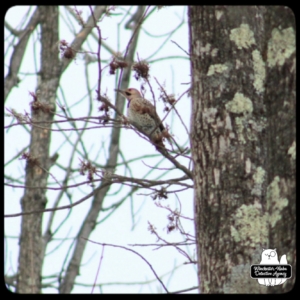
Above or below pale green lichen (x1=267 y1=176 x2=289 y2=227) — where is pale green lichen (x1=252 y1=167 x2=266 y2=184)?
above

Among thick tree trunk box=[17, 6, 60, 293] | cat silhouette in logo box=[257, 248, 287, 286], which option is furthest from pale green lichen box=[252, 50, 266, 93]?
thick tree trunk box=[17, 6, 60, 293]

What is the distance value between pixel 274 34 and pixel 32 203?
495cm

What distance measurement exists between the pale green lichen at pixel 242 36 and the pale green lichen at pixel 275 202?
59 centimetres

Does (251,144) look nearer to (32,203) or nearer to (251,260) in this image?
(251,260)

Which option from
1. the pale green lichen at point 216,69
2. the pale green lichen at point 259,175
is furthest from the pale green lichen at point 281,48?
the pale green lichen at point 259,175

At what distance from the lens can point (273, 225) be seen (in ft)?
9.98

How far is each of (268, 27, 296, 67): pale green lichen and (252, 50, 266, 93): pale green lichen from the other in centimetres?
4

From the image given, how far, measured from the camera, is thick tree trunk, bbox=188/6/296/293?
3025 mm

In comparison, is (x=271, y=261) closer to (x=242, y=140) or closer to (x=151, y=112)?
(x=242, y=140)

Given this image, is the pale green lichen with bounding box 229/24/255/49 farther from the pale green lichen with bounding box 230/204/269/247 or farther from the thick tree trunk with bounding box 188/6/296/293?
the pale green lichen with bounding box 230/204/269/247

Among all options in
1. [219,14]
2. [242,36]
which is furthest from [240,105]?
[219,14]

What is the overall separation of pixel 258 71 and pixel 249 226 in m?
0.67

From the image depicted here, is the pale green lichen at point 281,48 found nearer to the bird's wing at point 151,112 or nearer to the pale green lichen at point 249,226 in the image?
the pale green lichen at point 249,226
